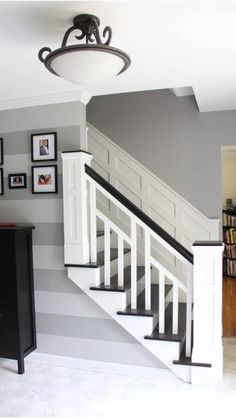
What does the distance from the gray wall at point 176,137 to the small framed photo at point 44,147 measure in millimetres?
1359

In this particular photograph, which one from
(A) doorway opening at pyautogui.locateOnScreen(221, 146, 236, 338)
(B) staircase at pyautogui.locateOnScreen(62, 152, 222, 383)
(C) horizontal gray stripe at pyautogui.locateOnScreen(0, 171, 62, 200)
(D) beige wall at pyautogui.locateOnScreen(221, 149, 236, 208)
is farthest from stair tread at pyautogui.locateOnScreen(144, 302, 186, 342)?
(D) beige wall at pyautogui.locateOnScreen(221, 149, 236, 208)

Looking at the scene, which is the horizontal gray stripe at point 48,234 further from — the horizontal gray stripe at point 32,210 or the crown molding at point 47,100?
the crown molding at point 47,100

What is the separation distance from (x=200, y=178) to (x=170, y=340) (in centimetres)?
194

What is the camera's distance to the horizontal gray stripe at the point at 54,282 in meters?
2.81

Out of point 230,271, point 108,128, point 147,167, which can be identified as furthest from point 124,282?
point 230,271

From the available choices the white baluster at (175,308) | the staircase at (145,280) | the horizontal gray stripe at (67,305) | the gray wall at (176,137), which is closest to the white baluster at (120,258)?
the staircase at (145,280)

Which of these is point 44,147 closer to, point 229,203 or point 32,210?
point 32,210

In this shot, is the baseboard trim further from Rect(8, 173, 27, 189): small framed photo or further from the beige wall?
the beige wall

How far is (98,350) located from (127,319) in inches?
17.7

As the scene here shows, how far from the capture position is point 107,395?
232 centimetres

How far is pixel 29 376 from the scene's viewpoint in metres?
2.61

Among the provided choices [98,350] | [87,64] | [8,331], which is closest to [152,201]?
[98,350]

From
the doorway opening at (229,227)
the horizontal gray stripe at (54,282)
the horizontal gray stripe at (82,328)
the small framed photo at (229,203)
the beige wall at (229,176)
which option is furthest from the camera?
the beige wall at (229,176)

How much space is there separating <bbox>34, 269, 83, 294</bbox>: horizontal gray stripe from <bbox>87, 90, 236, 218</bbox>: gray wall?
1.72m
